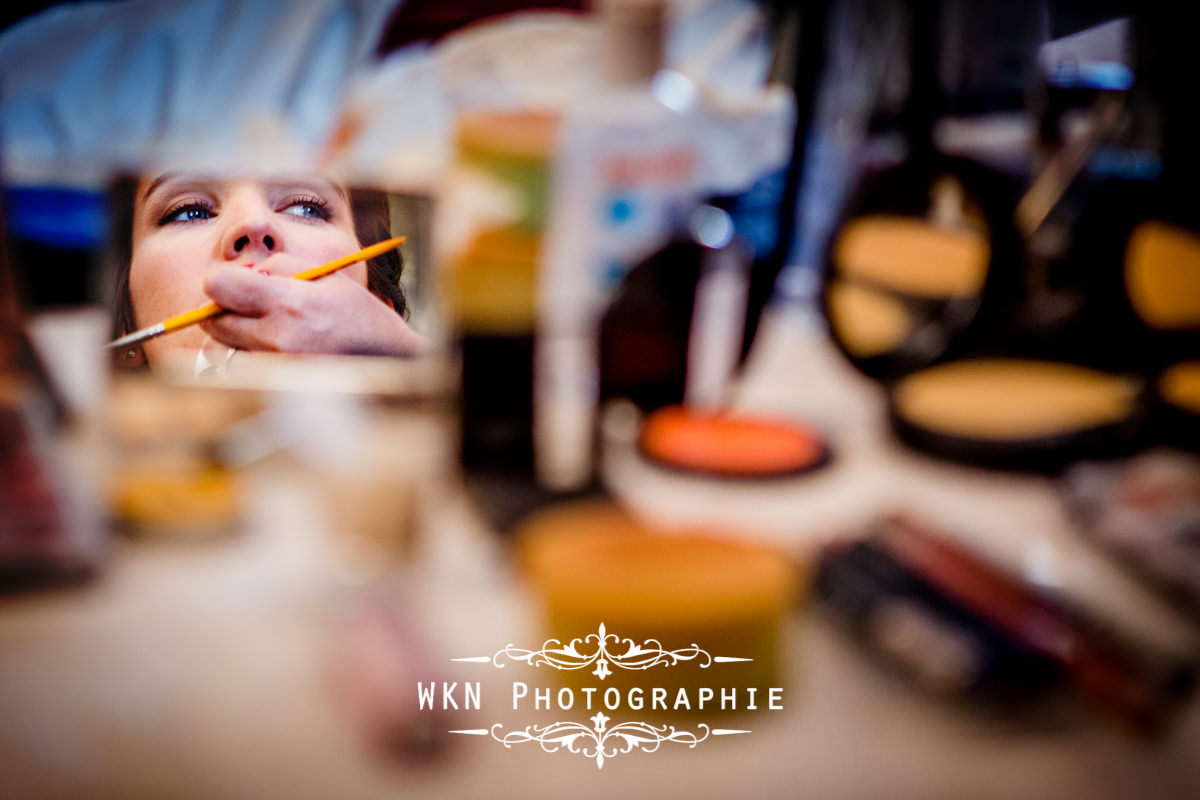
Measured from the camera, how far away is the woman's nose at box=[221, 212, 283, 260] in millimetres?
153

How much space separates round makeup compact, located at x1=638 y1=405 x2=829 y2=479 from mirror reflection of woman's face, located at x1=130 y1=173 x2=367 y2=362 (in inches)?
21.2

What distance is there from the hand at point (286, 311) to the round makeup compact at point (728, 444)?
0.54 m

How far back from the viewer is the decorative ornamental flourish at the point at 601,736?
17.8 inches

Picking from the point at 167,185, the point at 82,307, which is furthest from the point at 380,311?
the point at 82,307

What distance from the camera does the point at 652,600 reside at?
0.45m

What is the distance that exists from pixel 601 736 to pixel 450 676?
122 mm

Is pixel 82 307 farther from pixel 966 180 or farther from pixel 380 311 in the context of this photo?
pixel 966 180

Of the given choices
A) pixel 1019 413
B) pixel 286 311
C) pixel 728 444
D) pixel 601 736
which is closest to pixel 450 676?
pixel 601 736

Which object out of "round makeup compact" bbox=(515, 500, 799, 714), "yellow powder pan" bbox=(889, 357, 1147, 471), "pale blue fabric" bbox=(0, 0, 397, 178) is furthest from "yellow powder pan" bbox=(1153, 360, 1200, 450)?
"pale blue fabric" bbox=(0, 0, 397, 178)

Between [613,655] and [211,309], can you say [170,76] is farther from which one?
[613,655]

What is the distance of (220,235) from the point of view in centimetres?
15

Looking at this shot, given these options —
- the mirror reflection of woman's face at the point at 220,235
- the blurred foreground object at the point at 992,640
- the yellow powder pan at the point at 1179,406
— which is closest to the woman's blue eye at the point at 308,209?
the mirror reflection of woman's face at the point at 220,235

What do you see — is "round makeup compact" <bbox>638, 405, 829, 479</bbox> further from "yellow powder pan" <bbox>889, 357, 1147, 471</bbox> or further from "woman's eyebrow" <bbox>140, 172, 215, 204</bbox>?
"woman's eyebrow" <bbox>140, 172, 215, 204</bbox>

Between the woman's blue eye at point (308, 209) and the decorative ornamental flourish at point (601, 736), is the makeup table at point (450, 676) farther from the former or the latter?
the woman's blue eye at point (308, 209)
